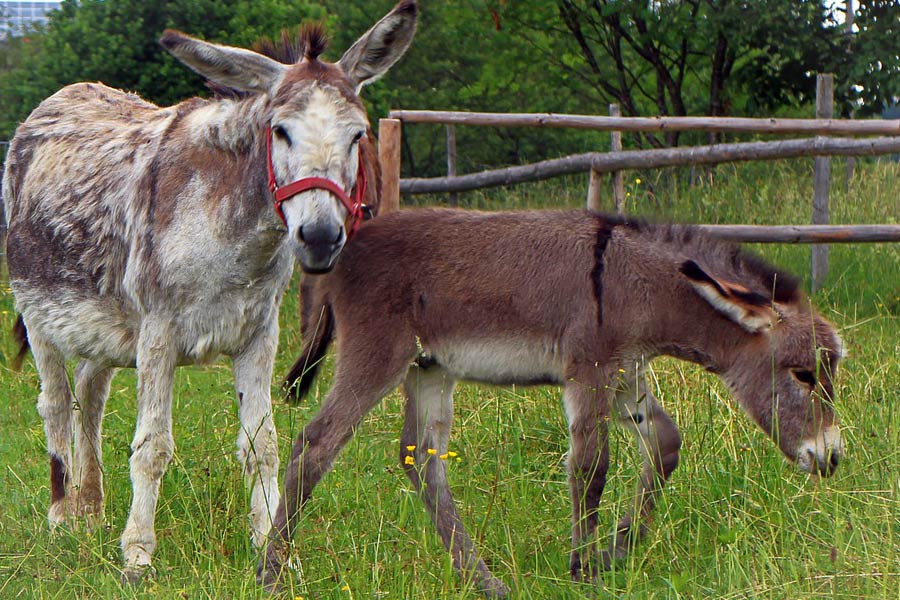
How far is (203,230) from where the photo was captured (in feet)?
12.6

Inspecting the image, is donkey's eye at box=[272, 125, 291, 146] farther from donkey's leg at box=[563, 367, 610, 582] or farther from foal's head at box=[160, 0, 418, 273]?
donkey's leg at box=[563, 367, 610, 582]

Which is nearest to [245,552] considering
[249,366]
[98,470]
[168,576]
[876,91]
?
[168,576]

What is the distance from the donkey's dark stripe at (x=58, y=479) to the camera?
182 inches

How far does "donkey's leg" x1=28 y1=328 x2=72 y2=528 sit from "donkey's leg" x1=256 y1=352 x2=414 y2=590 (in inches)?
53.3

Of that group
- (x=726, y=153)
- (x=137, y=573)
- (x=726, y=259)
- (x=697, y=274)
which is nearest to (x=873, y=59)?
(x=726, y=153)

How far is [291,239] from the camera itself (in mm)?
3443

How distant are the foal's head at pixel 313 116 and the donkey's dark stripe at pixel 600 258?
0.90 meters

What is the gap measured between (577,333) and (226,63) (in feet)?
5.09

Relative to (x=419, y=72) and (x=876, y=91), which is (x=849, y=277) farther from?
(x=419, y=72)

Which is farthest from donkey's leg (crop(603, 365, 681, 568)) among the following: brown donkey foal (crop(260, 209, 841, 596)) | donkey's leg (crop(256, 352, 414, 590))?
donkey's leg (crop(256, 352, 414, 590))

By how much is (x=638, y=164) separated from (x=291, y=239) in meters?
5.82

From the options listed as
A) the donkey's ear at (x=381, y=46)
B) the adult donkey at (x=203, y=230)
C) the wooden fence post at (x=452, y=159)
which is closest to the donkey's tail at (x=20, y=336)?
the adult donkey at (x=203, y=230)

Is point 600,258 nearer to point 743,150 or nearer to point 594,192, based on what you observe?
point 594,192

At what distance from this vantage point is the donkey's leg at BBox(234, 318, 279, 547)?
4.02m
